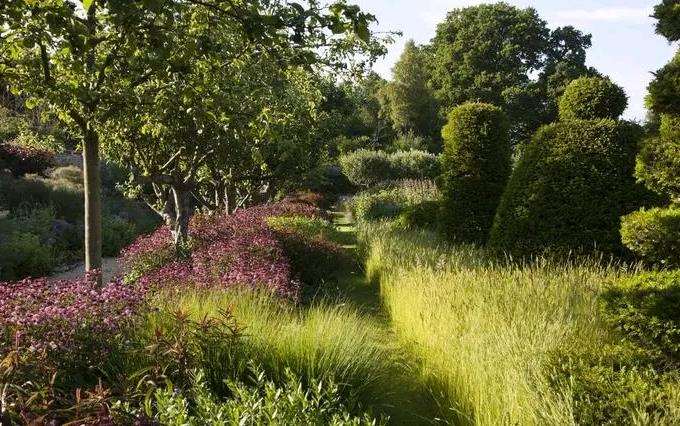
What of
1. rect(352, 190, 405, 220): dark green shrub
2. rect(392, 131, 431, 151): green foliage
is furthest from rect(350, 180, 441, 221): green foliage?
rect(392, 131, 431, 151): green foliage

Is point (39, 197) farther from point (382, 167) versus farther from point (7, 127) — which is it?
point (382, 167)

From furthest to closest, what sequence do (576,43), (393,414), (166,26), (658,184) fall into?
1. (576,43)
2. (658,184)
3. (393,414)
4. (166,26)

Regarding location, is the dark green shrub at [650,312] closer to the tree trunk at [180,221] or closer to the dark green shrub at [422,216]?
→ the tree trunk at [180,221]

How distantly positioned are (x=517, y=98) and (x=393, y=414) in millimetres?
38262

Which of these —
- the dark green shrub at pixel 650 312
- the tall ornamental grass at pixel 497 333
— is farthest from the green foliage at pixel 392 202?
the dark green shrub at pixel 650 312

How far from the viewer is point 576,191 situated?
26.5ft

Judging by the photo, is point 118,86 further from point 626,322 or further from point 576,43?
point 576,43

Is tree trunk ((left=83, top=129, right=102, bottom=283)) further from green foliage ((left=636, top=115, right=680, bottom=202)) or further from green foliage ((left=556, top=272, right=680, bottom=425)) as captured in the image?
green foliage ((left=636, top=115, right=680, bottom=202))

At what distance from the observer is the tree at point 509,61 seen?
1607 inches

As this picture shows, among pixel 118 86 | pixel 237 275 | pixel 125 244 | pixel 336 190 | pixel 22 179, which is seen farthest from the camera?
pixel 336 190

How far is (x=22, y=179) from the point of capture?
60.3 feet

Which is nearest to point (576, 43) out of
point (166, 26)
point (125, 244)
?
point (125, 244)

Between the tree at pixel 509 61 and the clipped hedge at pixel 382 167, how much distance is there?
10.6m

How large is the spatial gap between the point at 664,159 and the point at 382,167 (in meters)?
27.4
